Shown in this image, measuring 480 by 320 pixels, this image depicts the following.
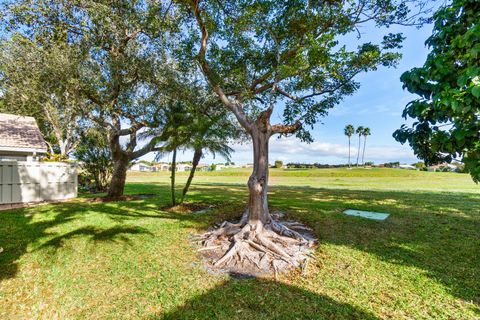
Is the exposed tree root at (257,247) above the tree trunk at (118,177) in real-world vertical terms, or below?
below

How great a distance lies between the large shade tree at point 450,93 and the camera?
2578 mm

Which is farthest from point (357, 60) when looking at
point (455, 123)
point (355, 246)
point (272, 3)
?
point (355, 246)

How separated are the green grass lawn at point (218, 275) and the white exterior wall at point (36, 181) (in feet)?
11.9

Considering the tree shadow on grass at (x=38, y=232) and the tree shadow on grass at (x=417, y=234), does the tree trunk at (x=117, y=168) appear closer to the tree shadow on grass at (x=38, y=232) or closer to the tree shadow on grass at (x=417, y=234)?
the tree shadow on grass at (x=38, y=232)

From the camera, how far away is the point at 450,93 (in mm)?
2631

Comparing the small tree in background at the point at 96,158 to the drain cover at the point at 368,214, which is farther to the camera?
the small tree in background at the point at 96,158

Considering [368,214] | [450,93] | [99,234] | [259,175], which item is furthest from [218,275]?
[368,214]

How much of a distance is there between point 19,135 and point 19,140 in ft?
2.87

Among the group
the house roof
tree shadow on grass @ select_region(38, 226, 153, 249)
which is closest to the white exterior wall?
the house roof

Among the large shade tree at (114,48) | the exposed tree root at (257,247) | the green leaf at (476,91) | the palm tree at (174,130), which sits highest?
the large shade tree at (114,48)

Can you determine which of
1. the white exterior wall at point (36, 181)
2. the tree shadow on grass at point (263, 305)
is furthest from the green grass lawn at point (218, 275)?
the white exterior wall at point (36, 181)

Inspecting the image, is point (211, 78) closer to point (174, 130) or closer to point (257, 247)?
point (174, 130)

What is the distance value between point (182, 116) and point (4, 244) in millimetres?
6696

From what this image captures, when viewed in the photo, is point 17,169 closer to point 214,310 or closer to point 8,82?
point 8,82
